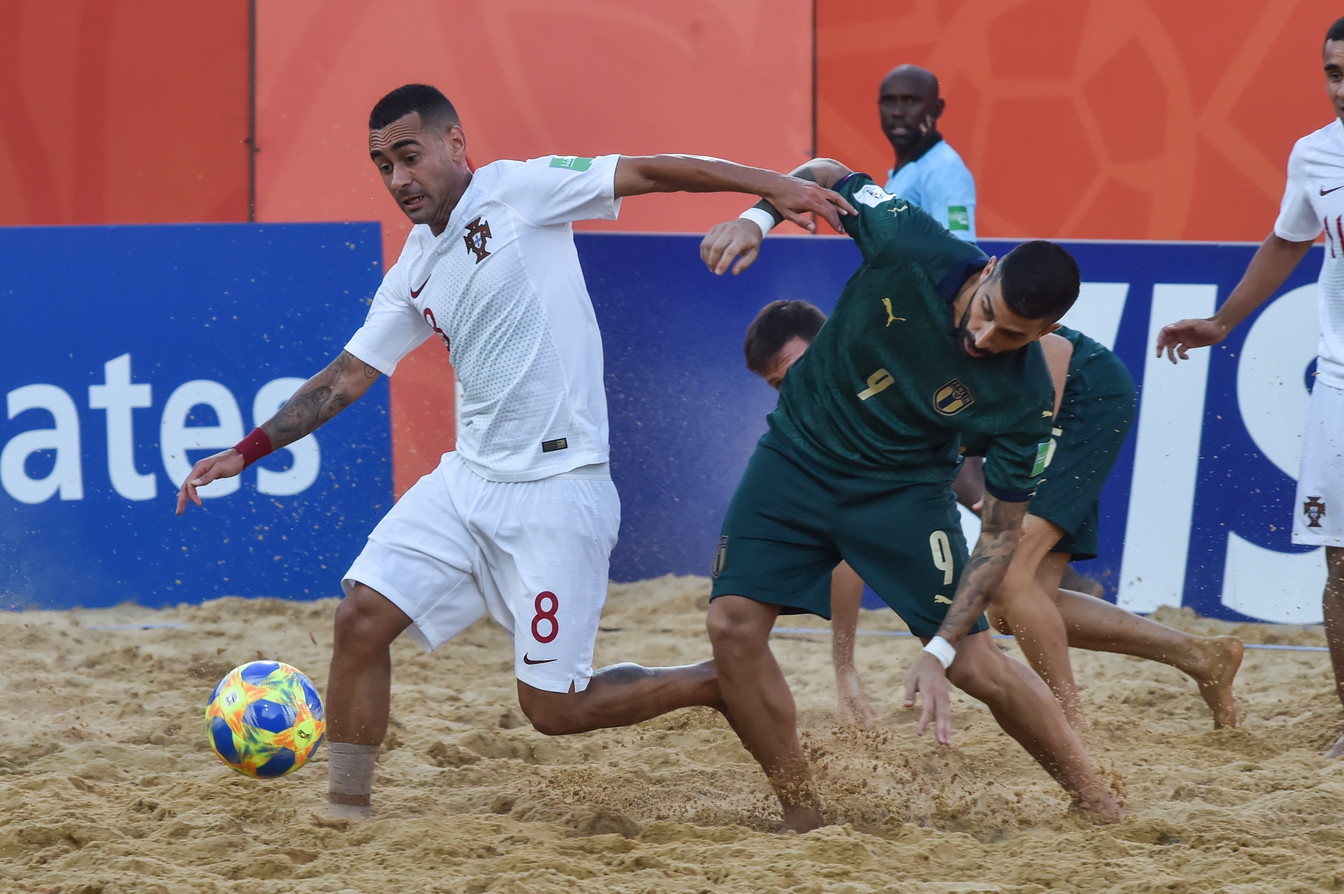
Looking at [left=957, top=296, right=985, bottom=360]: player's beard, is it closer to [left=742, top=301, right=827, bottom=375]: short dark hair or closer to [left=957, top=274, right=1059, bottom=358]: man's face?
[left=957, top=274, right=1059, bottom=358]: man's face

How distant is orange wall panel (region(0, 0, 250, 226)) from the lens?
8.76 m

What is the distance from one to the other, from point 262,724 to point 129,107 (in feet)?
19.5

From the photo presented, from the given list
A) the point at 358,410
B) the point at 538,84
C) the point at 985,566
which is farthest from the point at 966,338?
the point at 538,84

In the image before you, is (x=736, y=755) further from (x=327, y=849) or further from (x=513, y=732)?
(x=327, y=849)

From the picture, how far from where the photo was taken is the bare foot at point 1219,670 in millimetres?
5133

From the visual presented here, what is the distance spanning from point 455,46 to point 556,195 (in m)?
5.08

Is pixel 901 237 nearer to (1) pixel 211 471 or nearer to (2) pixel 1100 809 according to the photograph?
(2) pixel 1100 809

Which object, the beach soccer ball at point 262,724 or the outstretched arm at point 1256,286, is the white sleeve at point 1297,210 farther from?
the beach soccer ball at point 262,724

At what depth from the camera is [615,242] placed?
23.0 ft

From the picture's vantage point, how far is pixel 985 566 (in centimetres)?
378

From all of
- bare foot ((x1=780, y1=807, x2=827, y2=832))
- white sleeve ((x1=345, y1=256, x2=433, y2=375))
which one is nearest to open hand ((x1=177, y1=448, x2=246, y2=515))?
white sleeve ((x1=345, y1=256, x2=433, y2=375))

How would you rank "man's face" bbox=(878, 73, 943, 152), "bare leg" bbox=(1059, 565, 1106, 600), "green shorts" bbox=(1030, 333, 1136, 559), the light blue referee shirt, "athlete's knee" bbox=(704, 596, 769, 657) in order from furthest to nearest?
"man's face" bbox=(878, 73, 943, 152) < the light blue referee shirt < "bare leg" bbox=(1059, 565, 1106, 600) < "green shorts" bbox=(1030, 333, 1136, 559) < "athlete's knee" bbox=(704, 596, 769, 657)

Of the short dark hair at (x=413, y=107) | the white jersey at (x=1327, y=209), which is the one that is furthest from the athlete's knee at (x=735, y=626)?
the white jersey at (x=1327, y=209)

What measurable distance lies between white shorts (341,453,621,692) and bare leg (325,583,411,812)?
52mm
